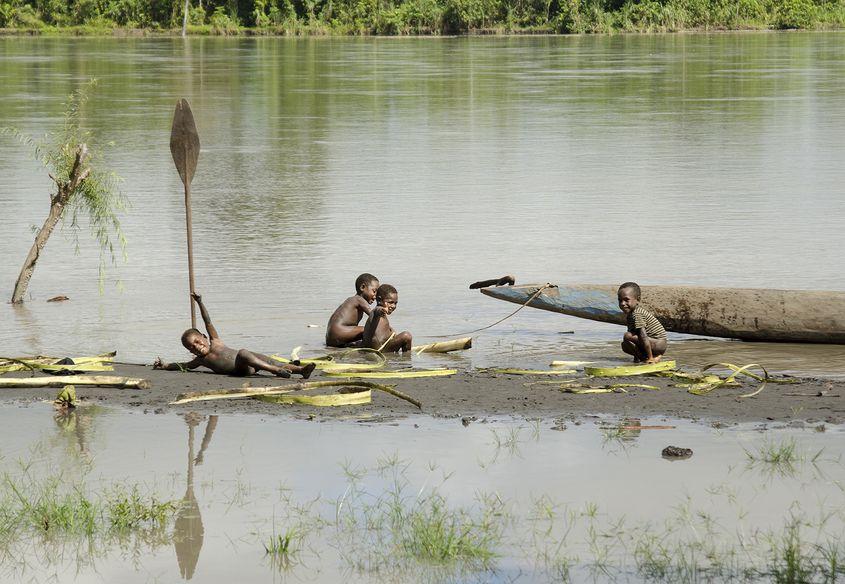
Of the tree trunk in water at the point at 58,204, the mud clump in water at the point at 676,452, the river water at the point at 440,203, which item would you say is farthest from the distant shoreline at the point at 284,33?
the mud clump in water at the point at 676,452

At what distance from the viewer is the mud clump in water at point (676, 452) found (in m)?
7.68

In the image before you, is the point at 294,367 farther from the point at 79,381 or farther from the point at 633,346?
the point at 633,346

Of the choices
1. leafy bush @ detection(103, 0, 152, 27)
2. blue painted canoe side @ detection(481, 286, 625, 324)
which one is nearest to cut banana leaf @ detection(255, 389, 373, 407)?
blue painted canoe side @ detection(481, 286, 625, 324)

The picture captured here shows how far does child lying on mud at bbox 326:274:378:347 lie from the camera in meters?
11.3

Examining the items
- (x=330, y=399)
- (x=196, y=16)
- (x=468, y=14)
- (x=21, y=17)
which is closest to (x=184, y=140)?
(x=330, y=399)

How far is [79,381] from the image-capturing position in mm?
9172

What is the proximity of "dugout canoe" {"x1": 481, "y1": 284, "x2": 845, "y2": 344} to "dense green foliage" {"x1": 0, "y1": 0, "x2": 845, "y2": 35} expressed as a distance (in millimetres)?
78296

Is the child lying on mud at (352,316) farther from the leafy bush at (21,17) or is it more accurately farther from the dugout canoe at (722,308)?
the leafy bush at (21,17)

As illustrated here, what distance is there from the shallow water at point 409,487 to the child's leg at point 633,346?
6.68 feet

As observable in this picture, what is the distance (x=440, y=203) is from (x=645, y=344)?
1009cm

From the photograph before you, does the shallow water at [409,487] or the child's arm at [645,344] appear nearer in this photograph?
the shallow water at [409,487]

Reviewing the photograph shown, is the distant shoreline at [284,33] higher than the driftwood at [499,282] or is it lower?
higher

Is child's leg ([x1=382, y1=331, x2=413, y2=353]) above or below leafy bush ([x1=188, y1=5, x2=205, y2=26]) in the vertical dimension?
below

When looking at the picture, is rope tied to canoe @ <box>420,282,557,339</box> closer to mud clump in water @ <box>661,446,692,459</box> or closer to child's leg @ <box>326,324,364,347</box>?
child's leg @ <box>326,324,364,347</box>
